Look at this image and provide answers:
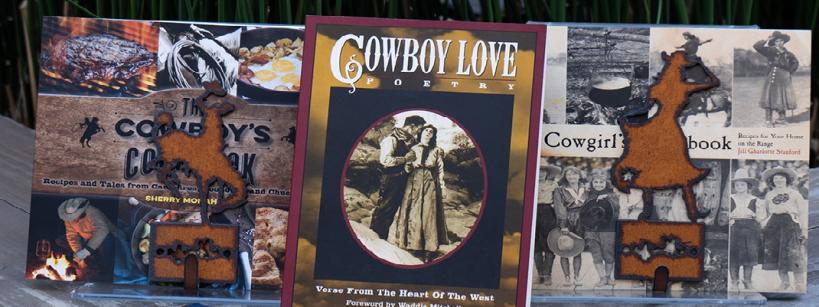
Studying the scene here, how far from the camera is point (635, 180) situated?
0.98 meters

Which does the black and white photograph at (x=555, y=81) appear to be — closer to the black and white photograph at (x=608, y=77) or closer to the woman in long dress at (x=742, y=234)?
the black and white photograph at (x=608, y=77)

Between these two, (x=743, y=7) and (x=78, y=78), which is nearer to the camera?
(x=78, y=78)

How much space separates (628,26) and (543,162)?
16cm

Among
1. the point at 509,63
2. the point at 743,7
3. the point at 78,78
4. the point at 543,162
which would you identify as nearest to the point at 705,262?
the point at 543,162

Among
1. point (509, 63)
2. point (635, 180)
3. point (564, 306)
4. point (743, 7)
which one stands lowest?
point (564, 306)

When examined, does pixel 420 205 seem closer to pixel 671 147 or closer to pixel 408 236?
pixel 408 236

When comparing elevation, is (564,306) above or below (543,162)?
below

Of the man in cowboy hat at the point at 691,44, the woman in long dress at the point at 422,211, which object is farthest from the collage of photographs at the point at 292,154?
the woman in long dress at the point at 422,211

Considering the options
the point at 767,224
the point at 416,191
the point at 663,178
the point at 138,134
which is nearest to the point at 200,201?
the point at 138,134

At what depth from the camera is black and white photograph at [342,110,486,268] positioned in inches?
35.6

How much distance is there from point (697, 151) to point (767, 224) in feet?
0.35

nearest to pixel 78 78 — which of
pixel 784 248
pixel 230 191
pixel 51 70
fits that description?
A: pixel 51 70

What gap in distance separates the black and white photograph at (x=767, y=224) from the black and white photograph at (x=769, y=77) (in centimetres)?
5

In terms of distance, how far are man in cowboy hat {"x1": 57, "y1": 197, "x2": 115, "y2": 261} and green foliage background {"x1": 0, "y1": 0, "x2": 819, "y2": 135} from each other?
28 centimetres
